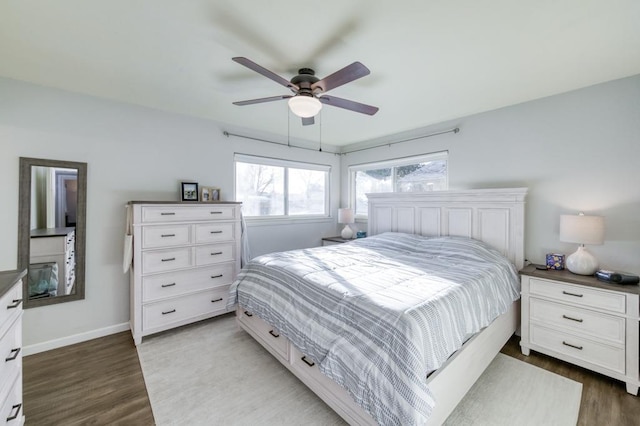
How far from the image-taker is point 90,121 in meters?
2.73

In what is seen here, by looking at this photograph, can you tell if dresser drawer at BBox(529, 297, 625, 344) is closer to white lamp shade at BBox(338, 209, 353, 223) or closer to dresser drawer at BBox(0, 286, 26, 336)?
white lamp shade at BBox(338, 209, 353, 223)

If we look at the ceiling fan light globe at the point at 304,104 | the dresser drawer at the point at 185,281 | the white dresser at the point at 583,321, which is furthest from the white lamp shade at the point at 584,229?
the dresser drawer at the point at 185,281

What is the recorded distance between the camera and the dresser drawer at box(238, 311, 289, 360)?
2.13 meters

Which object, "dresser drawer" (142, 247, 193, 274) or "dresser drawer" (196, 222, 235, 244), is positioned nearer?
"dresser drawer" (142, 247, 193, 274)

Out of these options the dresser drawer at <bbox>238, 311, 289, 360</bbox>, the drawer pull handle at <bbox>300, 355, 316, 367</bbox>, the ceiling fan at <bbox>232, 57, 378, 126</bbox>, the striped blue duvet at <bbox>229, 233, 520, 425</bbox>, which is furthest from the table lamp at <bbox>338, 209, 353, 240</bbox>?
the drawer pull handle at <bbox>300, 355, 316, 367</bbox>

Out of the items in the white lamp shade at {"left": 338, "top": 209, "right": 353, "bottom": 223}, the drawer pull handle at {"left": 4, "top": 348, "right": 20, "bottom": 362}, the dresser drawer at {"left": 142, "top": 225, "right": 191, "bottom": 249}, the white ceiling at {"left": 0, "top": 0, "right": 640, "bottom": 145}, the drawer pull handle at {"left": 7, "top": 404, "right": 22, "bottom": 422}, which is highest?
the white ceiling at {"left": 0, "top": 0, "right": 640, "bottom": 145}

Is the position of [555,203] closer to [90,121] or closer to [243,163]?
[243,163]

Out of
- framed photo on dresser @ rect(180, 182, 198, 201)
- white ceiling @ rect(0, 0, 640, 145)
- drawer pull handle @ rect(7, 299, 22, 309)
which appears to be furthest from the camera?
framed photo on dresser @ rect(180, 182, 198, 201)

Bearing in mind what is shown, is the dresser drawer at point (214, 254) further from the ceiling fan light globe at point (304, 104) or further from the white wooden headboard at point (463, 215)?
the white wooden headboard at point (463, 215)

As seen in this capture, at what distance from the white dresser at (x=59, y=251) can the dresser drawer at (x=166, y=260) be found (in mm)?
743

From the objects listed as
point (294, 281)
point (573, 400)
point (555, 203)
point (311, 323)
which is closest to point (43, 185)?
point (294, 281)

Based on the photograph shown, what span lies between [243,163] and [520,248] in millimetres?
3701

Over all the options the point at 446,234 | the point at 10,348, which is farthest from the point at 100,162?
the point at 446,234

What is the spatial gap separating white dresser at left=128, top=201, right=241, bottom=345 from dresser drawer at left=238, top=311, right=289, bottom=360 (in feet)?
1.96
